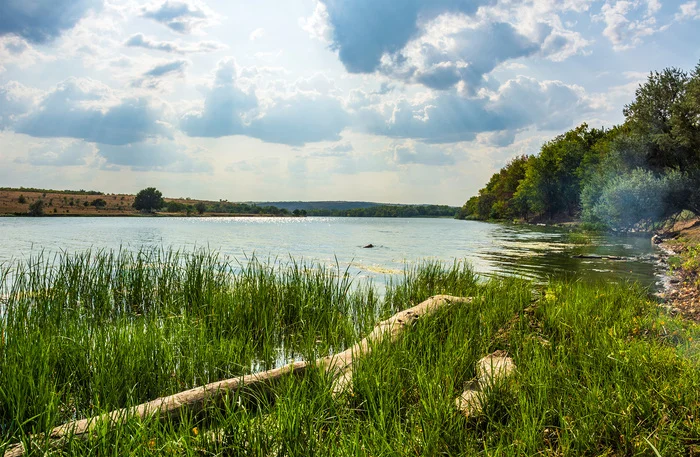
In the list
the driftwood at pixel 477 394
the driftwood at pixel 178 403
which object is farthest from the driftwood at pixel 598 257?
the driftwood at pixel 178 403

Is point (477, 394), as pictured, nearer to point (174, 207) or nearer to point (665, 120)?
point (665, 120)

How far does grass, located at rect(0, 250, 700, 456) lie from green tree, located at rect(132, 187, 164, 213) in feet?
400

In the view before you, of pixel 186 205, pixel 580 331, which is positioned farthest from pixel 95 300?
pixel 186 205

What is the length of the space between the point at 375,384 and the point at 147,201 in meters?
128

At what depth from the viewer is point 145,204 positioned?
4719 inches

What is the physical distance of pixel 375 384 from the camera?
4.25 meters

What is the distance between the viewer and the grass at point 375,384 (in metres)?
3.32

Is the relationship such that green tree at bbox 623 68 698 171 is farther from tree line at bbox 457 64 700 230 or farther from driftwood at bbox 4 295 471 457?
driftwood at bbox 4 295 471 457

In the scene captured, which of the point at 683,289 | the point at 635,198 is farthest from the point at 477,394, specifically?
the point at 635,198

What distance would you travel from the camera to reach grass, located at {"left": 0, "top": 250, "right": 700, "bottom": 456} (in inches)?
131

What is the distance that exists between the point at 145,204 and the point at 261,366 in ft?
414

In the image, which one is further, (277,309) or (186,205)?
(186,205)

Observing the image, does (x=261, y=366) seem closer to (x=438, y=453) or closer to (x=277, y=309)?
(x=277, y=309)

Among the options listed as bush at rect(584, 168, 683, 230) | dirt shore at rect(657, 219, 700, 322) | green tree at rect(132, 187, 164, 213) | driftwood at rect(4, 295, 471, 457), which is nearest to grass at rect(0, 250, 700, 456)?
driftwood at rect(4, 295, 471, 457)
